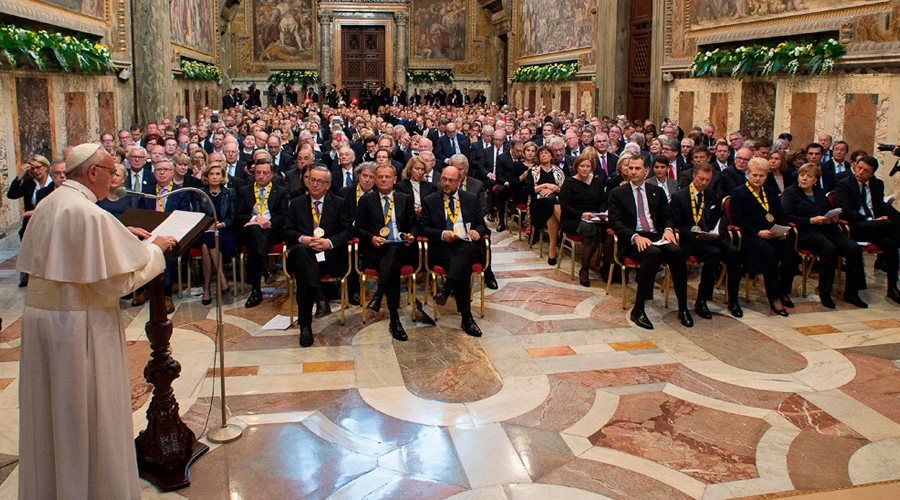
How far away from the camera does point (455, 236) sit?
7.01 m

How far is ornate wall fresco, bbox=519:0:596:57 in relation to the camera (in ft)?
69.5

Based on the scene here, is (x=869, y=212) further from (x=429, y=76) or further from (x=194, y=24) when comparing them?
(x=429, y=76)

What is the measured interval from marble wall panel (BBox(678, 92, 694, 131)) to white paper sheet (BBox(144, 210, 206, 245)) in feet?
44.3

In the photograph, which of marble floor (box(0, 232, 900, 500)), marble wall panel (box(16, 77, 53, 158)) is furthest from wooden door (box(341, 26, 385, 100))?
marble floor (box(0, 232, 900, 500))

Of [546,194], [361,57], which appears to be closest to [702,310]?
[546,194]

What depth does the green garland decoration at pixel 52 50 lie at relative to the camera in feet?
33.0

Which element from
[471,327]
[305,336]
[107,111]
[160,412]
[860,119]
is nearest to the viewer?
[160,412]

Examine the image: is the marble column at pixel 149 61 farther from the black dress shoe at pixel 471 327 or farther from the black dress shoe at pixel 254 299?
the black dress shoe at pixel 471 327

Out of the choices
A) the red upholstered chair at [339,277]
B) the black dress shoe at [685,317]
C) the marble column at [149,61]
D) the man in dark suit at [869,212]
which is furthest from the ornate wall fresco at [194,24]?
the man in dark suit at [869,212]

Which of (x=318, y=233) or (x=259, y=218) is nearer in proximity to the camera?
(x=318, y=233)

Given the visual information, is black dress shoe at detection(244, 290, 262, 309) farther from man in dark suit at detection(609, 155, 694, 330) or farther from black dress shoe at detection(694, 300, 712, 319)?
black dress shoe at detection(694, 300, 712, 319)

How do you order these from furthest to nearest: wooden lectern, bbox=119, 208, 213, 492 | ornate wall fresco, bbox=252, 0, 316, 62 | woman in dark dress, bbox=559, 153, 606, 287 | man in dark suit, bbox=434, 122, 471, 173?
ornate wall fresco, bbox=252, 0, 316, 62, man in dark suit, bbox=434, 122, 471, 173, woman in dark dress, bbox=559, 153, 606, 287, wooden lectern, bbox=119, 208, 213, 492

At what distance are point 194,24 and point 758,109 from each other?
16.0 m

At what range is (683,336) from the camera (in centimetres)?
676
